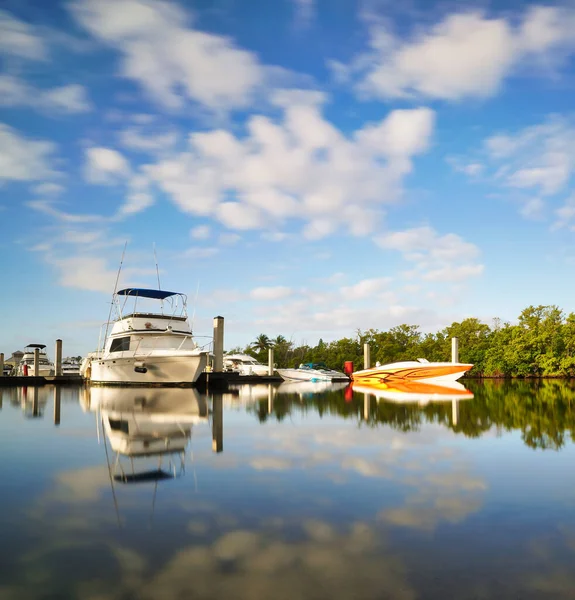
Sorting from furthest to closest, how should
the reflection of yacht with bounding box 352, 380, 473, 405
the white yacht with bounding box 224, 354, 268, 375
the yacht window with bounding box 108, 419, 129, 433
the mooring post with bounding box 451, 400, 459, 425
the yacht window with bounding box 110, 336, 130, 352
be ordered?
the white yacht with bounding box 224, 354, 268, 375
the yacht window with bounding box 110, 336, 130, 352
the reflection of yacht with bounding box 352, 380, 473, 405
the mooring post with bounding box 451, 400, 459, 425
the yacht window with bounding box 108, 419, 129, 433

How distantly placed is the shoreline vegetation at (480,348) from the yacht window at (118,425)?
187 feet

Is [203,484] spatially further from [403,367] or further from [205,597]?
[403,367]

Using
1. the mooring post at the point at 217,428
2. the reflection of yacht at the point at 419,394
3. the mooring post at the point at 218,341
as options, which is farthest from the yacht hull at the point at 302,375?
the mooring post at the point at 217,428

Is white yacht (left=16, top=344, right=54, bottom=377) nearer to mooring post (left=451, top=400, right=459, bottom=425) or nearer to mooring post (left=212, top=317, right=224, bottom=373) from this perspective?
mooring post (left=212, top=317, right=224, bottom=373)

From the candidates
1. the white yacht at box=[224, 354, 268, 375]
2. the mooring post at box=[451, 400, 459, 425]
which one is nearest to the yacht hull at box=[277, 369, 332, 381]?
the white yacht at box=[224, 354, 268, 375]

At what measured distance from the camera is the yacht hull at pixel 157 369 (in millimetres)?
32719

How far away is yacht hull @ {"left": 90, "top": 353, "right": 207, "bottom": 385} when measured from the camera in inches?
1288

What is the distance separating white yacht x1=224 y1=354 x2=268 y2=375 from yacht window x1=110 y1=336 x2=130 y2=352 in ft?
58.9

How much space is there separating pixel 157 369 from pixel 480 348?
194ft

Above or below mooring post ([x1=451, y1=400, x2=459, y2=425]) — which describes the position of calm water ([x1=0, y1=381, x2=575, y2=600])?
above

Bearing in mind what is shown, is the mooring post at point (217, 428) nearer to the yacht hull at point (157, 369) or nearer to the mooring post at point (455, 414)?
the mooring post at point (455, 414)

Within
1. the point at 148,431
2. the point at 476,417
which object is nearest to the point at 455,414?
the point at 476,417

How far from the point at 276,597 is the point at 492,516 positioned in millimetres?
3092

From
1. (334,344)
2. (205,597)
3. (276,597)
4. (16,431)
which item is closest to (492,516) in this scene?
(276,597)
